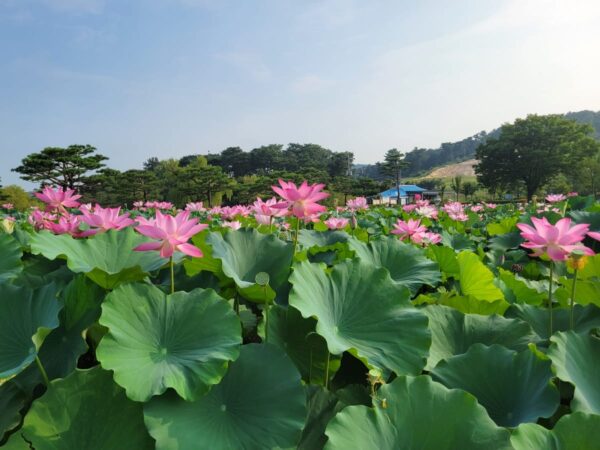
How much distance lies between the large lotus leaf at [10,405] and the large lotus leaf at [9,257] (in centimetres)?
44

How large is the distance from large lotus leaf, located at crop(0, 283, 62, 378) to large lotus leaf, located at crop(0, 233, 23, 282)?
28cm

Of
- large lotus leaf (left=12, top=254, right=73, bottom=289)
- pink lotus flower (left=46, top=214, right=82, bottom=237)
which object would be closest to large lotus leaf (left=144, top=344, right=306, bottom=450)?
large lotus leaf (left=12, top=254, right=73, bottom=289)

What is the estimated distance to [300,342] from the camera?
0.90 meters

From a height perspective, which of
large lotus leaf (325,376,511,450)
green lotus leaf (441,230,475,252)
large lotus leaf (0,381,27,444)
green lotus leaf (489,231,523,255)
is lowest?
green lotus leaf (489,231,523,255)

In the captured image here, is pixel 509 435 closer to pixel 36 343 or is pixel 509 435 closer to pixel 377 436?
pixel 377 436

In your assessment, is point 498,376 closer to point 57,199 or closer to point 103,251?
point 103,251

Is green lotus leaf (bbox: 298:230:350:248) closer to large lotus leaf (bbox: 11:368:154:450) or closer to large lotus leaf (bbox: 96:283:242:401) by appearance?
large lotus leaf (bbox: 96:283:242:401)

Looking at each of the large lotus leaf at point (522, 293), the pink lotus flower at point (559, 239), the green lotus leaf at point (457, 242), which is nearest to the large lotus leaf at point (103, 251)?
the pink lotus flower at point (559, 239)

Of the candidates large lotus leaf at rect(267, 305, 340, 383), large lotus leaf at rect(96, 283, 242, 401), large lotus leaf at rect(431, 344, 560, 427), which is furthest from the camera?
large lotus leaf at rect(267, 305, 340, 383)

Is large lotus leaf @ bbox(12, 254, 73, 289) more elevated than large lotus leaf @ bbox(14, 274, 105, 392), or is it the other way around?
large lotus leaf @ bbox(12, 254, 73, 289)

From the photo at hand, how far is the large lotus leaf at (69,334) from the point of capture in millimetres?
778

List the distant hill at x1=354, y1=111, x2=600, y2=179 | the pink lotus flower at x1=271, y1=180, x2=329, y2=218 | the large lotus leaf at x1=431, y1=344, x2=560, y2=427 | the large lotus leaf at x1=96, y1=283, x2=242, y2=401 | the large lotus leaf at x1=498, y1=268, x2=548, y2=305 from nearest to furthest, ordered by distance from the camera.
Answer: the large lotus leaf at x1=96, y1=283, x2=242, y2=401 < the large lotus leaf at x1=431, y1=344, x2=560, y2=427 < the pink lotus flower at x1=271, y1=180, x2=329, y2=218 < the large lotus leaf at x1=498, y1=268, x2=548, y2=305 < the distant hill at x1=354, y1=111, x2=600, y2=179

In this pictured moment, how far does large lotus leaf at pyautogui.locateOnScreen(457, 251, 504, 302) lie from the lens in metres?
1.36

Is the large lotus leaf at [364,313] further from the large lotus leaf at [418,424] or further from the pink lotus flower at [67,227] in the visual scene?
the pink lotus flower at [67,227]
